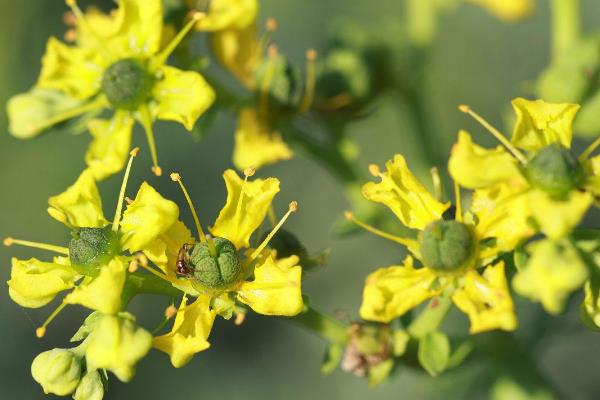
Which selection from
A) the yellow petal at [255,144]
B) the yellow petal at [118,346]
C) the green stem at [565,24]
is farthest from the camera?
the green stem at [565,24]

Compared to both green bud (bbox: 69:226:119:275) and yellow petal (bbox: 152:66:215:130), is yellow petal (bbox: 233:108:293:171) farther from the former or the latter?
green bud (bbox: 69:226:119:275)

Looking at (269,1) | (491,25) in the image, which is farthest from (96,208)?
(491,25)

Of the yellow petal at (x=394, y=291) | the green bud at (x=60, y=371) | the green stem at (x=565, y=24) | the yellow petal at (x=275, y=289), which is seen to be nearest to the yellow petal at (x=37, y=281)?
the green bud at (x=60, y=371)

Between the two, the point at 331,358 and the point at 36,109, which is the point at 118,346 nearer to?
the point at 331,358

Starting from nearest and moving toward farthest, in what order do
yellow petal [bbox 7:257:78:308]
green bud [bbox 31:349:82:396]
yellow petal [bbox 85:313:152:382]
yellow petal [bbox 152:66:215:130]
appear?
yellow petal [bbox 85:313:152:382] → green bud [bbox 31:349:82:396] → yellow petal [bbox 7:257:78:308] → yellow petal [bbox 152:66:215:130]

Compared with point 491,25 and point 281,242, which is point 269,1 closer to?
point 491,25

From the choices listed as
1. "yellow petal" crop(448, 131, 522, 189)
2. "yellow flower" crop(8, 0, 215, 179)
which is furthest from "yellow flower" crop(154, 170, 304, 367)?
"yellow petal" crop(448, 131, 522, 189)

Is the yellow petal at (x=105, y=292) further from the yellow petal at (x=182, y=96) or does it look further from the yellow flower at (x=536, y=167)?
the yellow flower at (x=536, y=167)
